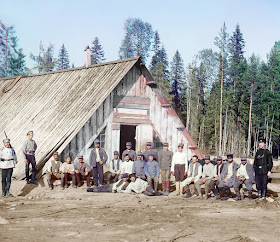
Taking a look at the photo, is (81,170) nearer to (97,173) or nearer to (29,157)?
(97,173)

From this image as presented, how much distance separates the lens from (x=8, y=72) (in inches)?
2207

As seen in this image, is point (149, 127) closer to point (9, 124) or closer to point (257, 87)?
point (9, 124)

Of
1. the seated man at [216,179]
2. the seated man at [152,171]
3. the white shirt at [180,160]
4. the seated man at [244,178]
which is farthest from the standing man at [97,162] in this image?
the seated man at [244,178]

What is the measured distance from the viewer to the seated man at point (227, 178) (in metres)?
12.5

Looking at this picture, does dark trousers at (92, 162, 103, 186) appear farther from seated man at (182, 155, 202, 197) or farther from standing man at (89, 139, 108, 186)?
seated man at (182, 155, 202, 197)

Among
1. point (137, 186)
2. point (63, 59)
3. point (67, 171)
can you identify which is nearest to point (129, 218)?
point (137, 186)

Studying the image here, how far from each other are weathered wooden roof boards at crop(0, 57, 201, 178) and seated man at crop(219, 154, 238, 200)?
515 cm

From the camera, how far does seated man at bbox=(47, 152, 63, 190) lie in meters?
13.5

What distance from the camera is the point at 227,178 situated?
41.4 feet

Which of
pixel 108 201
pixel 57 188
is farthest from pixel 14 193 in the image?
pixel 108 201

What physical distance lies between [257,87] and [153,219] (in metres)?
46.5

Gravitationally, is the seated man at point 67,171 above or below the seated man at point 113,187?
above

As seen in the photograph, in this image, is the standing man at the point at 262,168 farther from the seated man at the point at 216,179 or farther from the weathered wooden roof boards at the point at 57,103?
the weathered wooden roof boards at the point at 57,103

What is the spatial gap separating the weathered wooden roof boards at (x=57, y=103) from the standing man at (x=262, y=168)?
6009 millimetres
